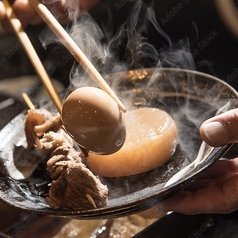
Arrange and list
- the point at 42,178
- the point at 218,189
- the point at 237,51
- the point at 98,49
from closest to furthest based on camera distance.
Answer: the point at 218,189 < the point at 42,178 < the point at 98,49 < the point at 237,51

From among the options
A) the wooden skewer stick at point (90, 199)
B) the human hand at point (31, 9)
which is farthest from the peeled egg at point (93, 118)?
the human hand at point (31, 9)

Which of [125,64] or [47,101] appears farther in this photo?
[125,64]

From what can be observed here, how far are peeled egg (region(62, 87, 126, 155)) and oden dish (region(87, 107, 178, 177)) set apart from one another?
35 cm

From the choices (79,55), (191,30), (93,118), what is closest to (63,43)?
(79,55)

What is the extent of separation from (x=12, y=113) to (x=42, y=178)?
819 millimetres

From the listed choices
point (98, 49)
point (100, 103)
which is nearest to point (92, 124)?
point (100, 103)

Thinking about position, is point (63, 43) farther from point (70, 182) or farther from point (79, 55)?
point (70, 182)

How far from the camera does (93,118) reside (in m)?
1.79

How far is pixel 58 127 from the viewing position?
2352 mm

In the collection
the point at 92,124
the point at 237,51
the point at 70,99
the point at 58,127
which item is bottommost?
the point at 237,51

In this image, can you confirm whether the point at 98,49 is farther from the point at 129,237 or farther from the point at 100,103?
the point at 129,237

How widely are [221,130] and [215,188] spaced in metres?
0.44

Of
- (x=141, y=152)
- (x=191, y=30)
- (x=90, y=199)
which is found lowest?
(x=191, y=30)

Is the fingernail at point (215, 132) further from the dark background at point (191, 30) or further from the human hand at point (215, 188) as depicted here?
the dark background at point (191, 30)
